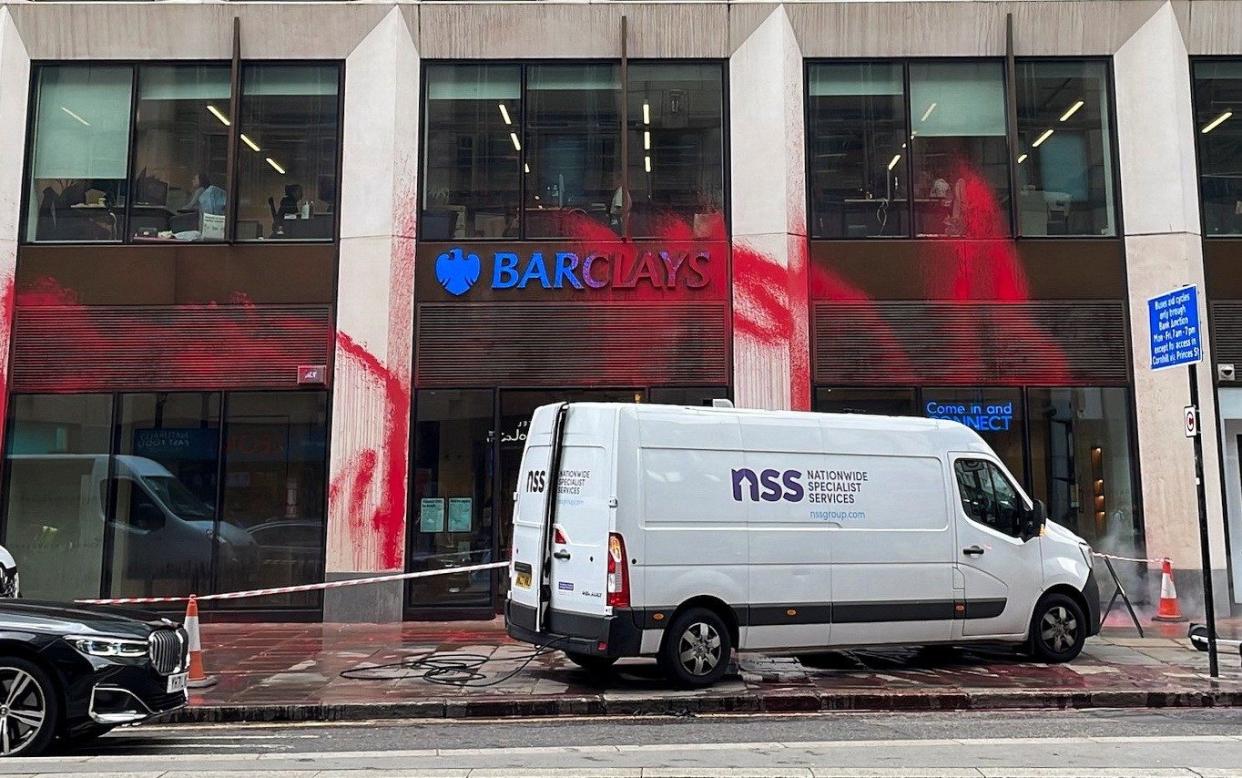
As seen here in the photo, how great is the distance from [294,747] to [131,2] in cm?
1312

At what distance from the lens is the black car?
277 inches

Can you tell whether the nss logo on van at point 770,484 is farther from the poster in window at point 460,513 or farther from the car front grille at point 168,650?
the poster in window at point 460,513

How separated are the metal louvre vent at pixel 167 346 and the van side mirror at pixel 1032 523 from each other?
9739 mm

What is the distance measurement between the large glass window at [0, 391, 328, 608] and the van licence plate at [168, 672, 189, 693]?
7.38m

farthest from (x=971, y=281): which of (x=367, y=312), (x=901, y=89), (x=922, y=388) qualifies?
(x=367, y=312)

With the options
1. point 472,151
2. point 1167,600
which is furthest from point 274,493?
point 1167,600

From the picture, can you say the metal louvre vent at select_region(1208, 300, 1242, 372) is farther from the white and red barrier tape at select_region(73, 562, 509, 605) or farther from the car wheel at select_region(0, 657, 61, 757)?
the car wheel at select_region(0, 657, 61, 757)

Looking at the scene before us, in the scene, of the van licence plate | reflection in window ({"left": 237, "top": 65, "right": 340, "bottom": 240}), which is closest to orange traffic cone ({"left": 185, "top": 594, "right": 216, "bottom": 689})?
the van licence plate

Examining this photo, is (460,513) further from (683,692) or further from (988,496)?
(988,496)

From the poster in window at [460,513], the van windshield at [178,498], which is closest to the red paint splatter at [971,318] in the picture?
the poster in window at [460,513]

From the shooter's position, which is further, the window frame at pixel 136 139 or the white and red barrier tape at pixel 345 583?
the window frame at pixel 136 139

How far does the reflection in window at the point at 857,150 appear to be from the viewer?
16109 mm

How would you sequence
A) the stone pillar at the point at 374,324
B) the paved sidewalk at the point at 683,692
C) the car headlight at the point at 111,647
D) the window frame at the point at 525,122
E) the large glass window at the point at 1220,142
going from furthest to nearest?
the large glass window at the point at 1220,142 < the window frame at the point at 525,122 < the stone pillar at the point at 374,324 < the paved sidewalk at the point at 683,692 < the car headlight at the point at 111,647

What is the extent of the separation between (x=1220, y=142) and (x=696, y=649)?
12.4 m
